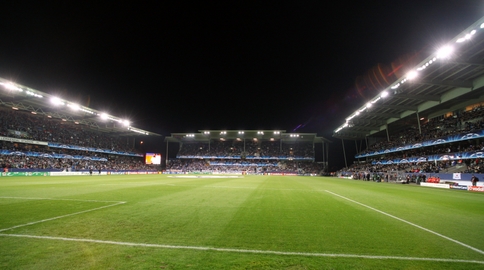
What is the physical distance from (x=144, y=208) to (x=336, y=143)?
66048 millimetres

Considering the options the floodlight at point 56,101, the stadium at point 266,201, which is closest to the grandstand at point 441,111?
the stadium at point 266,201

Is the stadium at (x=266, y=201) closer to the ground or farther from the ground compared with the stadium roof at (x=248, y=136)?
closer to the ground

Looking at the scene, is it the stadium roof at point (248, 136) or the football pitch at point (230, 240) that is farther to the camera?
the stadium roof at point (248, 136)

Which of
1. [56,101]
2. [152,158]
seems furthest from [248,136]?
[56,101]

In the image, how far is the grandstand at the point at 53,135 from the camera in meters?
36.8

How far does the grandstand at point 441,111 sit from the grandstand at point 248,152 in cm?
2185

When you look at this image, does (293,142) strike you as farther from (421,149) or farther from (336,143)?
(421,149)

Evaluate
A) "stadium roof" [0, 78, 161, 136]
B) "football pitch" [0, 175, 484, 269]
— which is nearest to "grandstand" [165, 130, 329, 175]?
"stadium roof" [0, 78, 161, 136]

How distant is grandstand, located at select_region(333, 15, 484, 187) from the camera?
21.7 meters

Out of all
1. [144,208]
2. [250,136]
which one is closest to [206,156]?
[250,136]

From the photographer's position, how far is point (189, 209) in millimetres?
8805

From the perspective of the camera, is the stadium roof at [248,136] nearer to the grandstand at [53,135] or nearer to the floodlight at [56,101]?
the grandstand at [53,135]

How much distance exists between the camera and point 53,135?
164 feet

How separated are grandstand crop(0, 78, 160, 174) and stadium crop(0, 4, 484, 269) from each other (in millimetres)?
314
